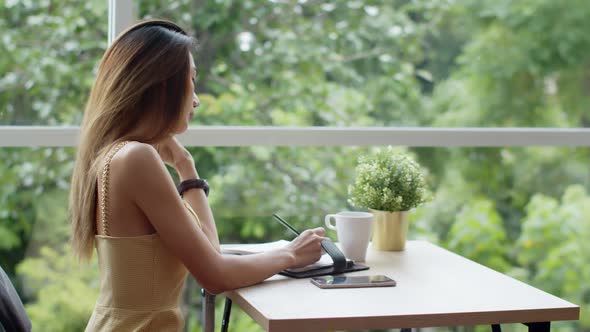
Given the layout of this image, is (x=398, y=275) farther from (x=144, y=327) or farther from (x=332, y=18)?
(x=332, y=18)

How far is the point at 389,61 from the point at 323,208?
64 centimetres

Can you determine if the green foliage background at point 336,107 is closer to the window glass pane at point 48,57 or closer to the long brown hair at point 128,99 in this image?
the window glass pane at point 48,57

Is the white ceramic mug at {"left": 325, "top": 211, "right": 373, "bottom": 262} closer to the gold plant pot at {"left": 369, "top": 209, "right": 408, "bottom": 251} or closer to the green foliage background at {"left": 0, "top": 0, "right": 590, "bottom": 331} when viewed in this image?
the gold plant pot at {"left": 369, "top": 209, "right": 408, "bottom": 251}

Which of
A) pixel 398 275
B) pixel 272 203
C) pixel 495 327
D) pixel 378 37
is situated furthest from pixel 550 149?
pixel 398 275

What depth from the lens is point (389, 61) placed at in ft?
10.5

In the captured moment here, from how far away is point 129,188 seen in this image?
1600mm

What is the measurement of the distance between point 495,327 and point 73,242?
110 cm

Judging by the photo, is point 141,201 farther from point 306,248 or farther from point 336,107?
point 336,107

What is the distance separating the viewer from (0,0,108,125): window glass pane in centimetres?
281

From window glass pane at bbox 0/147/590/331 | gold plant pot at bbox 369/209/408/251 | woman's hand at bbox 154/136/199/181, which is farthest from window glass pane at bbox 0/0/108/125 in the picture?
gold plant pot at bbox 369/209/408/251

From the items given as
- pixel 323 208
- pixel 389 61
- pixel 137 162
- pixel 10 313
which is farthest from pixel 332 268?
pixel 389 61

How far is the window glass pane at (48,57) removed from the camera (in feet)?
9.23

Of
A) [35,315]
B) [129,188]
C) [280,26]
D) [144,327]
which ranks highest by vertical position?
[280,26]

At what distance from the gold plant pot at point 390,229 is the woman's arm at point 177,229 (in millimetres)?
547
